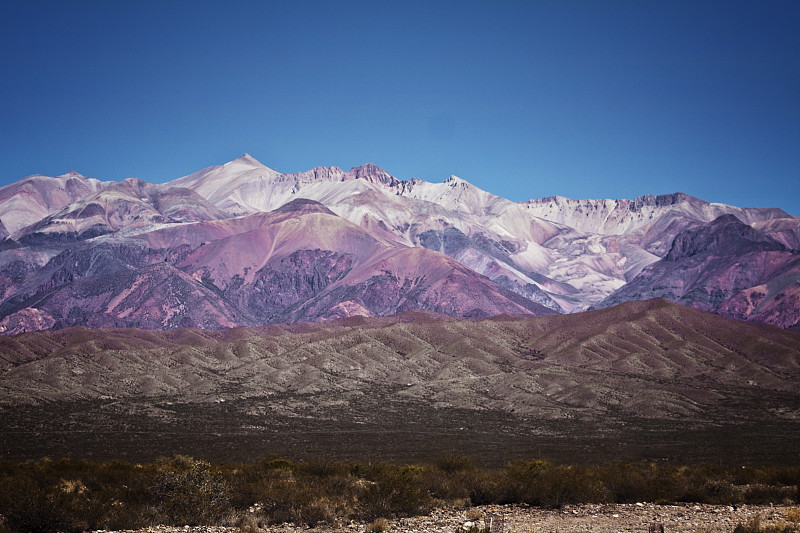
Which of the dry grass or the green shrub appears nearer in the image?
the dry grass

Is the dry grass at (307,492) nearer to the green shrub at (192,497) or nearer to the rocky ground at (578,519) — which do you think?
the green shrub at (192,497)

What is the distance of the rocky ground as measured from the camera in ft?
92.1

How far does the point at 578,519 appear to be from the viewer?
30953 millimetres

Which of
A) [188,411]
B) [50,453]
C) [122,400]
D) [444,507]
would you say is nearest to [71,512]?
[444,507]

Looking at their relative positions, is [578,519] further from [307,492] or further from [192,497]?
[192,497]

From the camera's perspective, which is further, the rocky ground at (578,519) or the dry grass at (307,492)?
the rocky ground at (578,519)

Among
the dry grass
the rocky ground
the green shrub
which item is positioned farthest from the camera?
the green shrub

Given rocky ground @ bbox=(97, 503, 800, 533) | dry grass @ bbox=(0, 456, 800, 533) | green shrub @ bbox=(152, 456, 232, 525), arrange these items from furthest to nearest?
green shrub @ bbox=(152, 456, 232, 525) → rocky ground @ bbox=(97, 503, 800, 533) → dry grass @ bbox=(0, 456, 800, 533)

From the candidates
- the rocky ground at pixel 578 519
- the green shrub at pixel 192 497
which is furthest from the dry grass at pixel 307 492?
the rocky ground at pixel 578 519

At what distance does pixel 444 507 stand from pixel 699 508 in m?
10.9

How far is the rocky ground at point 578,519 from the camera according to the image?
28062 millimetres

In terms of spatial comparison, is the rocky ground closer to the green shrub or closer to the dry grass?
the dry grass

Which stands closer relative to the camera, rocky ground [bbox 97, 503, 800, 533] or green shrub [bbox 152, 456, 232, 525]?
rocky ground [bbox 97, 503, 800, 533]

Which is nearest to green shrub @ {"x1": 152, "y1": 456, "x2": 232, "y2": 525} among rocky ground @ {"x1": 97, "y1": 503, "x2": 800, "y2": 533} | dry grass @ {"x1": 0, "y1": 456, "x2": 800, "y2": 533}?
dry grass @ {"x1": 0, "y1": 456, "x2": 800, "y2": 533}
